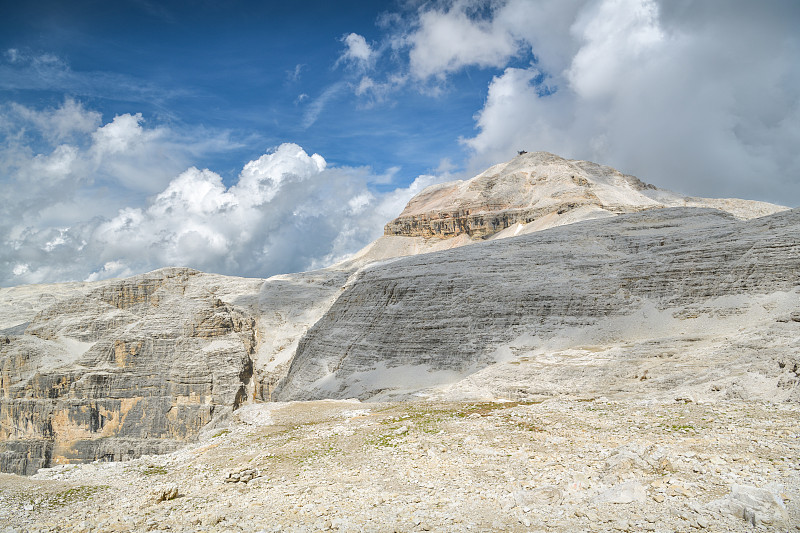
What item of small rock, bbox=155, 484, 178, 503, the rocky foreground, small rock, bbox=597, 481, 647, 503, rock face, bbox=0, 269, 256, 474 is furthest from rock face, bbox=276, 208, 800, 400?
small rock, bbox=155, 484, 178, 503

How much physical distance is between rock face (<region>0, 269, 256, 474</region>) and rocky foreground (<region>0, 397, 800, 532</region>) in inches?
1429

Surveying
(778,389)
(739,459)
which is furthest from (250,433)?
(778,389)

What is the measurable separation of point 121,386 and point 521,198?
9536cm

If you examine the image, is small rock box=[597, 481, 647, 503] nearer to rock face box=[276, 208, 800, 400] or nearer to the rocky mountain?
the rocky mountain

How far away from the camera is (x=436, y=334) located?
3981 centimetres

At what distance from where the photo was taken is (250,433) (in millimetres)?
21391

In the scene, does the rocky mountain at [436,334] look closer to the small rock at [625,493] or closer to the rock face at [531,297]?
the rock face at [531,297]

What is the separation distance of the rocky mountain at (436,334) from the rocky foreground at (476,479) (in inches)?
223

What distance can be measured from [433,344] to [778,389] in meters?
24.6

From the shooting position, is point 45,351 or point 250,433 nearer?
point 250,433

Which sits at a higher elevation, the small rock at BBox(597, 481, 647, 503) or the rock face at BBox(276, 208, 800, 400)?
the rock face at BBox(276, 208, 800, 400)

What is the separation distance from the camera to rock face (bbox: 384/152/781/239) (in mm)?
108250

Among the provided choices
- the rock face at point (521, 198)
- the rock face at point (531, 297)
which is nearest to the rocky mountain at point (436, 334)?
the rock face at point (531, 297)

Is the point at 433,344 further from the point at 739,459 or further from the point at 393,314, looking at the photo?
the point at 739,459
